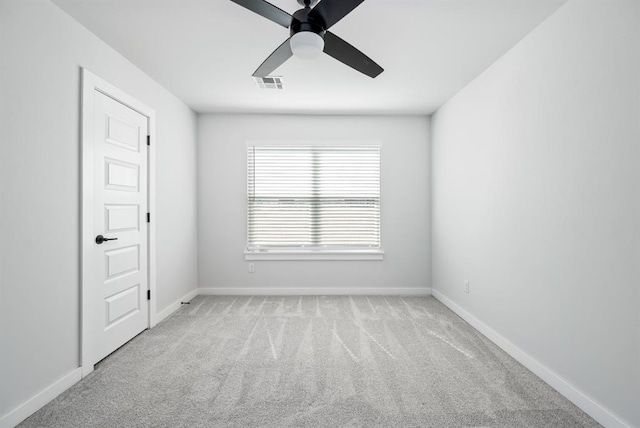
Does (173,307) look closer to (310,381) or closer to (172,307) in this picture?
(172,307)

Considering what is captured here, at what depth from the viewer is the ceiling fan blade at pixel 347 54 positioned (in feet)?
6.21

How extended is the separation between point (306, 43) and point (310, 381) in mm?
2120

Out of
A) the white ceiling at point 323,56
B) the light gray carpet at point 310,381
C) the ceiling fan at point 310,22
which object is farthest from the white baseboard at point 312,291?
the ceiling fan at point 310,22

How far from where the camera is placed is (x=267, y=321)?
339 centimetres

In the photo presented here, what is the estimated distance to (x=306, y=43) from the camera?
69.4 inches

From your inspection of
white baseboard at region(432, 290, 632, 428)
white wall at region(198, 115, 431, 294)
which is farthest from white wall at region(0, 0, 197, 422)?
white baseboard at region(432, 290, 632, 428)

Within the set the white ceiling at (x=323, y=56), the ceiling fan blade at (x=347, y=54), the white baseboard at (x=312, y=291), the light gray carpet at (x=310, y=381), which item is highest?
the white ceiling at (x=323, y=56)

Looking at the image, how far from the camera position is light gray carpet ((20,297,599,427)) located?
1.82 metres

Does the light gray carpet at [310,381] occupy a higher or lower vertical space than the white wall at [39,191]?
lower

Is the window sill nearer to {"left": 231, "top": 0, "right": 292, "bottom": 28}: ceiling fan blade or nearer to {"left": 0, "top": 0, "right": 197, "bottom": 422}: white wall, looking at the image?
{"left": 0, "top": 0, "right": 197, "bottom": 422}: white wall

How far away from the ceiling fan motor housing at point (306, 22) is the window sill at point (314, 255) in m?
3.07

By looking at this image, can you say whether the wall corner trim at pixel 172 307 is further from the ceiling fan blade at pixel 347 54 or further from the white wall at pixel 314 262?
the ceiling fan blade at pixel 347 54

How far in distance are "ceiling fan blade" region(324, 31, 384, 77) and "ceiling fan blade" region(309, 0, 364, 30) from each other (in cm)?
11

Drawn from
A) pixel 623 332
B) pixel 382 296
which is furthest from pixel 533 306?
pixel 382 296
